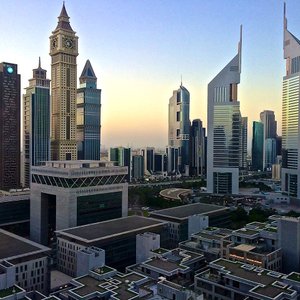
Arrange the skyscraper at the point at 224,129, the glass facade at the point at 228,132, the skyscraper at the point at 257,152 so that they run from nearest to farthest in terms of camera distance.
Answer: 1. the skyscraper at the point at 224,129
2. the glass facade at the point at 228,132
3. the skyscraper at the point at 257,152

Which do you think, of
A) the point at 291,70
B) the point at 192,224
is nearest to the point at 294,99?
the point at 291,70

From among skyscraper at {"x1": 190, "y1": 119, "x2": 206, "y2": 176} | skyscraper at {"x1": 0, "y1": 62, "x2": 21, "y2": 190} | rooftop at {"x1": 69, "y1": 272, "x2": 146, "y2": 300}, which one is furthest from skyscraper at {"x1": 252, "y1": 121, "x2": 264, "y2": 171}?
rooftop at {"x1": 69, "y1": 272, "x2": 146, "y2": 300}

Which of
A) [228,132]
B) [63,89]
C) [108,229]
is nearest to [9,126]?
[63,89]

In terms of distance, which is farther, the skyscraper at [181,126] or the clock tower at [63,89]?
the skyscraper at [181,126]

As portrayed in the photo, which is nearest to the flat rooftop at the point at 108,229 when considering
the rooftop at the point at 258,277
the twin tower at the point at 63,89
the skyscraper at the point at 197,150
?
the rooftop at the point at 258,277

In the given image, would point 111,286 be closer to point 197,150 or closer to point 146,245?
point 146,245

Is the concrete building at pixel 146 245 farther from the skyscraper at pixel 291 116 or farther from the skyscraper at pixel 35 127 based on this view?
the skyscraper at pixel 35 127
